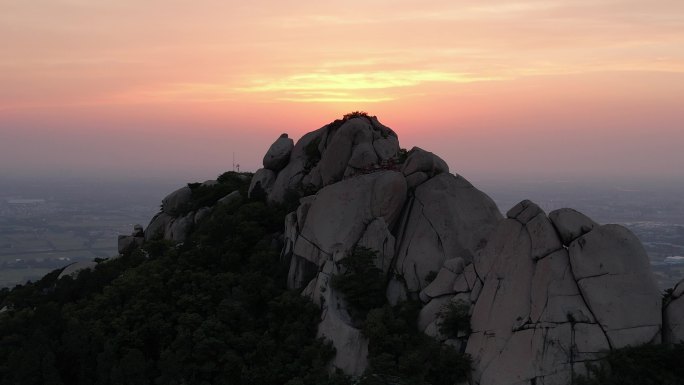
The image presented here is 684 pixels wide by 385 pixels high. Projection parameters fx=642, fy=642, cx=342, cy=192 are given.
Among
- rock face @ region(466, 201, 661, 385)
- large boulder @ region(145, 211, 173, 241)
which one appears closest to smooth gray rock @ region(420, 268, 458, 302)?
rock face @ region(466, 201, 661, 385)

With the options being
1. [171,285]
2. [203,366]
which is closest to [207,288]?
[171,285]

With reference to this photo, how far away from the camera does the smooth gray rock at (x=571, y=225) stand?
24203mm

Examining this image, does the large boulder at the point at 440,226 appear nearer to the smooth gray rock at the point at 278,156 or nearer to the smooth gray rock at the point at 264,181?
the smooth gray rock at the point at 264,181

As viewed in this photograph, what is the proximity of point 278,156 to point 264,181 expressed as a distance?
1.81 meters

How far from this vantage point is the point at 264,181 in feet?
131

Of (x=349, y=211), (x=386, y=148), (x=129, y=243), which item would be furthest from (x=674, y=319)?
(x=129, y=243)

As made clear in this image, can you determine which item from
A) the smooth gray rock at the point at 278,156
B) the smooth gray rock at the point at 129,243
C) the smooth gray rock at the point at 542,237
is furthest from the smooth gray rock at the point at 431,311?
the smooth gray rock at the point at 129,243

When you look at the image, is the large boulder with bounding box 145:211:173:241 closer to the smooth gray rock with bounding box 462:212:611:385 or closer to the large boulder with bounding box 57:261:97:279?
the large boulder with bounding box 57:261:97:279

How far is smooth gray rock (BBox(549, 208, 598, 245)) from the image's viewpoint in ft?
79.4

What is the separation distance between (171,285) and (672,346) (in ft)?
75.7

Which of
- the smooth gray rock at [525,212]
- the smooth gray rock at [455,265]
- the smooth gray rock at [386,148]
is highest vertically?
the smooth gray rock at [386,148]

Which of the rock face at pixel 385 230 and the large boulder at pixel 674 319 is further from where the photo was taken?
the rock face at pixel 385 230

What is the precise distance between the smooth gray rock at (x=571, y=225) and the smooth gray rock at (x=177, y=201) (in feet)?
93.5

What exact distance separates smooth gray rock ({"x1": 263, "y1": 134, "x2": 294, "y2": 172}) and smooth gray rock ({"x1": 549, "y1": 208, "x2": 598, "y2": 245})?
64.3 feet
